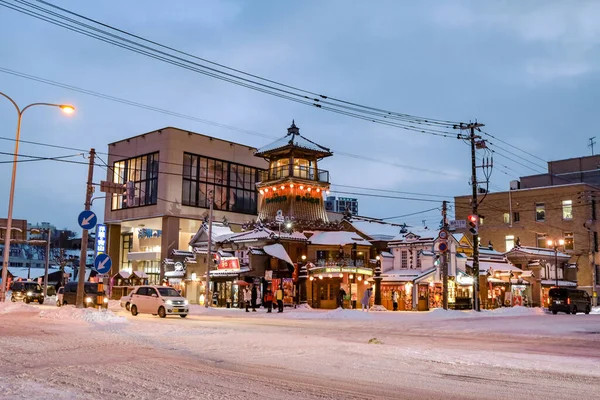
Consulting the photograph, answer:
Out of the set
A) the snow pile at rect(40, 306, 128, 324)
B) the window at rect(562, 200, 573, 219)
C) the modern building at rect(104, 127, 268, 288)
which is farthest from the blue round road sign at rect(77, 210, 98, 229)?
the window at rect(562, 200, 573, 219)

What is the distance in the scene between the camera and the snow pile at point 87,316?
24.5m

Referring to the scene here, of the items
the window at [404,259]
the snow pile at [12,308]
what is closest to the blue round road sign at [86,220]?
the snow pile at [12,308]

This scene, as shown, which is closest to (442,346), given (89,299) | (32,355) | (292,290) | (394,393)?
(394,393)

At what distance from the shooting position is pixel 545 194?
7338cm

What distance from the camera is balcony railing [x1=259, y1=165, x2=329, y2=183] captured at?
5854 cm

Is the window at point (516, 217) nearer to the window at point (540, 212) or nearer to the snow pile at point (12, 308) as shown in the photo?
the window at point (540, 212)

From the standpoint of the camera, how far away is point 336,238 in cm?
5322

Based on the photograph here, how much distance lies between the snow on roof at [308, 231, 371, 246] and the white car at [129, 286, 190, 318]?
22.6m

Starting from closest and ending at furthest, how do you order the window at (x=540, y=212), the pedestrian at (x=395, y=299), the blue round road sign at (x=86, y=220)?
the blue round road sign at (x=86, y=220), the pedestrian at (x=395, y=299), the window at (x=540, y=212)

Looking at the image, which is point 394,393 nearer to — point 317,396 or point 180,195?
point 317,396

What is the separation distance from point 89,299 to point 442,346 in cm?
2555

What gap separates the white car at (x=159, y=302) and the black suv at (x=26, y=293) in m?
20.9

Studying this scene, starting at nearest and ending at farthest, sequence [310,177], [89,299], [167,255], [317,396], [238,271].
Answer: [317,396], [89,299], [238,271], [310,177], [167,255]

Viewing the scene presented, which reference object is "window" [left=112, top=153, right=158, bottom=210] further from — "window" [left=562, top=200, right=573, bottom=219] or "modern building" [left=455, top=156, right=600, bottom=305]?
"window" [left=562, top=200, right=573, bottom=219]
